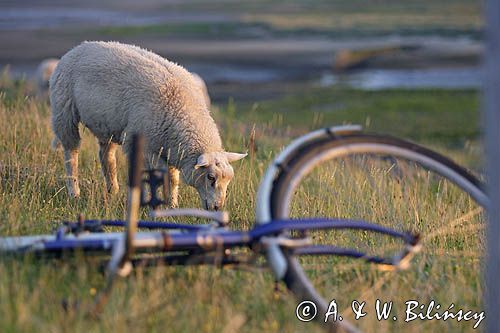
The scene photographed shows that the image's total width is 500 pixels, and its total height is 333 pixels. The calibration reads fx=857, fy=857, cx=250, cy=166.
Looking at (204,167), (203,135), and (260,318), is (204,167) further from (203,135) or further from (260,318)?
(260,318)

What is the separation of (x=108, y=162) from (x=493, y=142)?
5.39 m

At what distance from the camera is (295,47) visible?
161 ft

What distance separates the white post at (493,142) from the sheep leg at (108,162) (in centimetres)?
497

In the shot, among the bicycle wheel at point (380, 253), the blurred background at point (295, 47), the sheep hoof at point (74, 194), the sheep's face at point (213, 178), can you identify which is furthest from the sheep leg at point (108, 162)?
the blurred background at point (295, 47)

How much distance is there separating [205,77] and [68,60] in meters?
27.1

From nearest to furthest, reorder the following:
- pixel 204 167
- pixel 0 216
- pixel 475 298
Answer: pixel 475 298, pixel 0 216, pixel 204 167

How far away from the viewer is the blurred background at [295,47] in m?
34.6

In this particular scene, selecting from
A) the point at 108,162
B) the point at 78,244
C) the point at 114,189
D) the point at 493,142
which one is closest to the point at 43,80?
the point at 108,162

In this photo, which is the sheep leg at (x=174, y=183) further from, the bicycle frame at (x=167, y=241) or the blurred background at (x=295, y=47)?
the blurred background at (x=295, y=47)

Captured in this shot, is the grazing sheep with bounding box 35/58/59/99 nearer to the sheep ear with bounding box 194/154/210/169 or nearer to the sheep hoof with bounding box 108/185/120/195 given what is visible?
the sheep hoof with bounding box 108/185/120/195

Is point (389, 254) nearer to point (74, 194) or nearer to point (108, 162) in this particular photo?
point (74, 194)

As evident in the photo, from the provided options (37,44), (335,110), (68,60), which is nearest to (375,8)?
(37,44)

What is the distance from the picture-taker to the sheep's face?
7254 millimetres

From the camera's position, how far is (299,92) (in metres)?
31.2
